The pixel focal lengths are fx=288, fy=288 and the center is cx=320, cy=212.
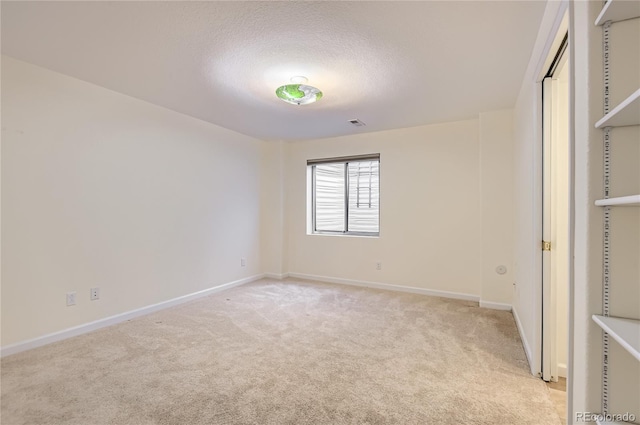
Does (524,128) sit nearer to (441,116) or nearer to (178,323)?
(441,116)

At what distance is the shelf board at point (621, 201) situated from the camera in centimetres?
76

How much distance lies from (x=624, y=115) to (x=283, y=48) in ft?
6.30

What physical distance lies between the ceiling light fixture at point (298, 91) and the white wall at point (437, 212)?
1.99m

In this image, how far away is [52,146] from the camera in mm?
2533

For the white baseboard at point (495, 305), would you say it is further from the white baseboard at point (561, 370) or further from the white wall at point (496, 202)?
the white baseboard at point (561, 370)

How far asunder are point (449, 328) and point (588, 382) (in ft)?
6.39

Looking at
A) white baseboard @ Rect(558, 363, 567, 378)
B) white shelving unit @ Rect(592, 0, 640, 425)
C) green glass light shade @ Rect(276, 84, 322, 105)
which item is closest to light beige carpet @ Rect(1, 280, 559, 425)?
white baseboard @ Rect(558, 363, 567, 378)

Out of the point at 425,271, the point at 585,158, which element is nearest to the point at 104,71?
the point at 585,158

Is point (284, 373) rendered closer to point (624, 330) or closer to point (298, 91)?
point (624, 330)

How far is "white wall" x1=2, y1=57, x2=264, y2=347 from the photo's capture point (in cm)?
235

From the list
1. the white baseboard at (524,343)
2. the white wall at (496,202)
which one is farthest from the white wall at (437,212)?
the white baseboard at (524,343)

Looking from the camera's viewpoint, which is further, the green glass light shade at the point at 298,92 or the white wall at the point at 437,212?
the white wall at the point at 437,212

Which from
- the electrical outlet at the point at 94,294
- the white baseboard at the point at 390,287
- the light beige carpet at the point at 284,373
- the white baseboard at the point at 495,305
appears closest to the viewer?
the light beige carpet at the point at 284,373

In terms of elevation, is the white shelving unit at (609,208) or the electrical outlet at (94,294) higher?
the white shelving unit at (609,208)
